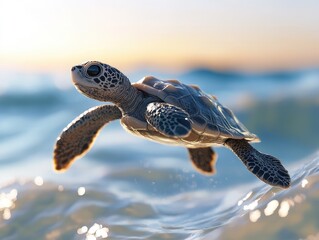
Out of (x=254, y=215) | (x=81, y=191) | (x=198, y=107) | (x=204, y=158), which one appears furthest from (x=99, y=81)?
(x=204, y=158)

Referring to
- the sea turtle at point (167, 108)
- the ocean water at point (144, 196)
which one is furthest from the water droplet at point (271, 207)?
the sea turtle at point (167, 108)

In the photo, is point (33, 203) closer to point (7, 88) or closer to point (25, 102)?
point (25, 102)

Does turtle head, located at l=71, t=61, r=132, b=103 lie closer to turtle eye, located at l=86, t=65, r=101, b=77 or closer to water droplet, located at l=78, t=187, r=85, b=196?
turtle eye, located at l=86, t=65, r=101, b=77

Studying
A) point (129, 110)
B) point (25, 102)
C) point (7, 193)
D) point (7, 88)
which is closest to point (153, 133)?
point (129, 110)

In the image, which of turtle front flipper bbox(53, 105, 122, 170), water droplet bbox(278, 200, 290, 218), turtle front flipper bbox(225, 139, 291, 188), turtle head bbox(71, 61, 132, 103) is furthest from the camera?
turtle front flipper bbox(53, 105, 122, 170)

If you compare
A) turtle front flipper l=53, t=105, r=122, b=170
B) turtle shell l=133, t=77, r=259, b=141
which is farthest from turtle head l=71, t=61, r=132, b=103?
turtle front flipper l=53, t=105, r=122, b=170

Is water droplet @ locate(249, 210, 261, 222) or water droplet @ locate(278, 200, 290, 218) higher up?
water droplet @ locate(278, 200, 290, 218)

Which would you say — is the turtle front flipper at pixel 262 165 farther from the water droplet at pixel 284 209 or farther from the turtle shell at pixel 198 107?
the water droplet at pixel 284 209

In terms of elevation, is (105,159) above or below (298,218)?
below
